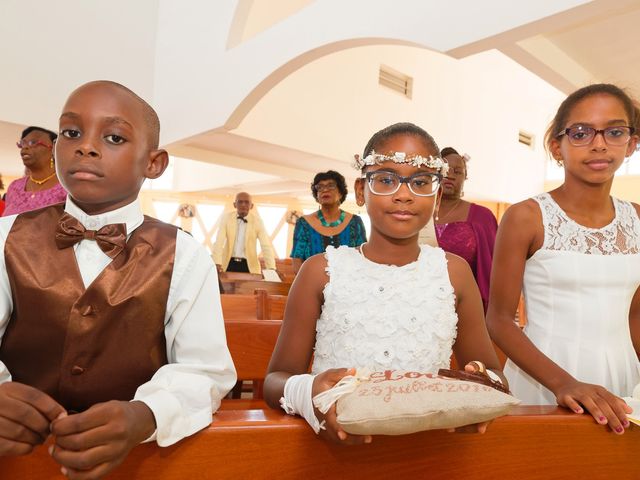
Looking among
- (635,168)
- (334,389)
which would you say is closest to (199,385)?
(334,389)

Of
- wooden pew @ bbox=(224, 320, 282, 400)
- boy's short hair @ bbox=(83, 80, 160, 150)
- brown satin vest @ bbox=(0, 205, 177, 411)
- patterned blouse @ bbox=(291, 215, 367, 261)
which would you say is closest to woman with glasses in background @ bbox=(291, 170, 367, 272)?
patterned blouse @ bbox=(291, 215, 367, 261)

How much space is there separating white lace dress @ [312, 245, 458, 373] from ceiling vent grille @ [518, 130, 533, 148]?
13.6m

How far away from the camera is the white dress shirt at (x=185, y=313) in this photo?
1.05 metres

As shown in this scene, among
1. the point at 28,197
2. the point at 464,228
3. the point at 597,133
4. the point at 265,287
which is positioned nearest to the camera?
the point at 597,133

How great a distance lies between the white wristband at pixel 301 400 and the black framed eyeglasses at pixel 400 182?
25.6 inches

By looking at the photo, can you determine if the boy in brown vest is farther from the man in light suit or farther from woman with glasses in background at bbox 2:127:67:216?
the man in light suit

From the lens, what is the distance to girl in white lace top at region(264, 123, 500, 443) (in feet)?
4.76

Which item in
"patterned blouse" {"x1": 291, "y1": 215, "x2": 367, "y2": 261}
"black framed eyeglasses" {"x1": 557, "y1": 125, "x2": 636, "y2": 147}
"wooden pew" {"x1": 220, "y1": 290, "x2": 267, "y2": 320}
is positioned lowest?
"wooden pew" {"x1": 220, "y1": 290, "x2": 267, "y2": 320}

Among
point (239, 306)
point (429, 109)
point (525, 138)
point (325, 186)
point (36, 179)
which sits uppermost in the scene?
point (525, 138)

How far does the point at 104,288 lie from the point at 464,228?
8.17 ft

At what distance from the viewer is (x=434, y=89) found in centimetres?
1083

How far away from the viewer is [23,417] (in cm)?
77

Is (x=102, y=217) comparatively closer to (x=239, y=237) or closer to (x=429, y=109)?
(x=239, y=237)

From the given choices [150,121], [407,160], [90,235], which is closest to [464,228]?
Result: [407,160]
